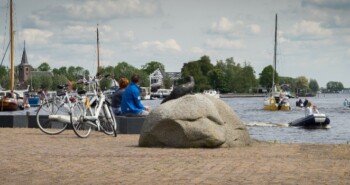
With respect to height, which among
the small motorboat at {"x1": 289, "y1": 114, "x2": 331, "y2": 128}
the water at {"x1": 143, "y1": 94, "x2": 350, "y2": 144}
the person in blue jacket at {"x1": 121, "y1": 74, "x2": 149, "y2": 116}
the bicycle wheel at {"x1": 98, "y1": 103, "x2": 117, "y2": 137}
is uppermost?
the person in blue jacket at {"x1": 121, "y1": 74, "x2": 149, "y2": 116}

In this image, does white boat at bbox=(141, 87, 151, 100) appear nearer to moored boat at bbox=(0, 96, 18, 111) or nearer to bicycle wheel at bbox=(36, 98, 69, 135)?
moored boat at bbox=(0, 96, 18, 111)

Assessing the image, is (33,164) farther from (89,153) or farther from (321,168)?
(321,168)

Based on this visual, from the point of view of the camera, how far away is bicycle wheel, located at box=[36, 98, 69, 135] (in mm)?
17422

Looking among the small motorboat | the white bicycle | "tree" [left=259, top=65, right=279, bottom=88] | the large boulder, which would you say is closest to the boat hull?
the small motorboat

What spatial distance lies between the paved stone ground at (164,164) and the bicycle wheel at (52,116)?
181 cm

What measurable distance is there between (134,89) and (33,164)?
294 inches

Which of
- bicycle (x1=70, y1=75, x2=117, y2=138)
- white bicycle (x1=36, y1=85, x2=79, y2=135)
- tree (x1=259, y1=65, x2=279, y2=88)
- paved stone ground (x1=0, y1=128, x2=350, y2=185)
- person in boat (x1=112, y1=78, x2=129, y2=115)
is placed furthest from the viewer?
tree (x1=259, y1=65, x2=279, y2=88)

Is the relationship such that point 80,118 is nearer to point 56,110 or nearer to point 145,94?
point 56,110

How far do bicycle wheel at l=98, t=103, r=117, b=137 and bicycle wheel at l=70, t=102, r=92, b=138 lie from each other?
1.22 feet

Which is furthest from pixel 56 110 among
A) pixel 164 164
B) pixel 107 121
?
pixel 164 164

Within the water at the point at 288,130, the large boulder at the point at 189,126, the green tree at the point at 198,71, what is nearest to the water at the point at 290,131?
the water at the point at 288,130

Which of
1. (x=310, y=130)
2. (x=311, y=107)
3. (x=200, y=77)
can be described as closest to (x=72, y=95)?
(x=310, y=130)

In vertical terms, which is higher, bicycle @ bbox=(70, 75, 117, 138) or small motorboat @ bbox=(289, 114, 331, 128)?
bicycle @ bbox=(70, 75, 117, 138)

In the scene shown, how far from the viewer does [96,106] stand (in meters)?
17.6
